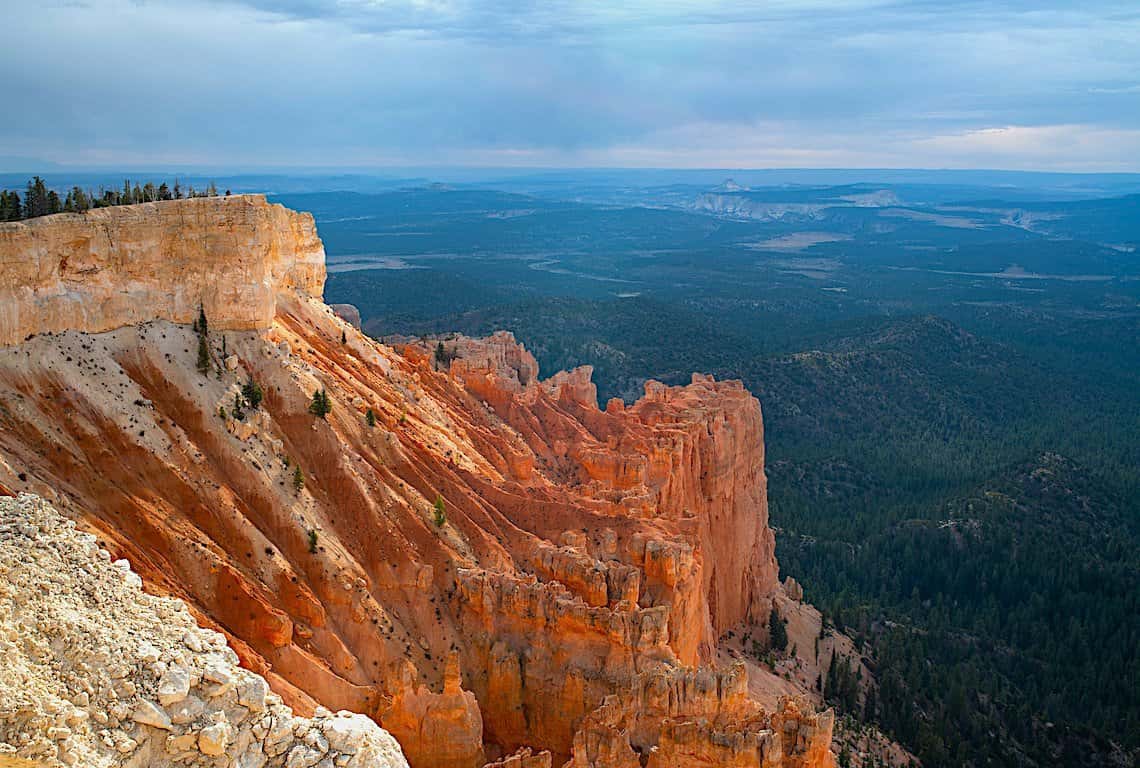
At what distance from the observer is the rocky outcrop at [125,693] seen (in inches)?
619

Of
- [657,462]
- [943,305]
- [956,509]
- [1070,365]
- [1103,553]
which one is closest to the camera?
[657,462]

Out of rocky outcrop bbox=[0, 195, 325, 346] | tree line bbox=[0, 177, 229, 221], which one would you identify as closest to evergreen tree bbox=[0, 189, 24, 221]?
tree line bbox=[0, 177, 229, 221]

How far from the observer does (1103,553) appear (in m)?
71.1

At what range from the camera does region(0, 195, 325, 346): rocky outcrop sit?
28.0m

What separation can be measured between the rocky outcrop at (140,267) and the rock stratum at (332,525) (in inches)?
2.7

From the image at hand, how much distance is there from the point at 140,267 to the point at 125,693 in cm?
1776

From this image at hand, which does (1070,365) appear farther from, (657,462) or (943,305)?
(657,462)

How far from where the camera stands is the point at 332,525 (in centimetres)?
3206

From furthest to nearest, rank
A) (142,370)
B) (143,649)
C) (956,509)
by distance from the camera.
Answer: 1. (956,509)
2. (142,370)
3. (143,649)

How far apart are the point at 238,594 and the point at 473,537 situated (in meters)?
9.43

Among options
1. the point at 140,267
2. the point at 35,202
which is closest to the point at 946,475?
the point at 140,267

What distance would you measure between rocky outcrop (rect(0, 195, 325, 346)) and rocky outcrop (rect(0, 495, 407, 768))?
34.3 feet

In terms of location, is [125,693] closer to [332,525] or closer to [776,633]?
[332,525]

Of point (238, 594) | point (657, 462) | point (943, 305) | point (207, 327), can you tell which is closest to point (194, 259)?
point (207, 327)
